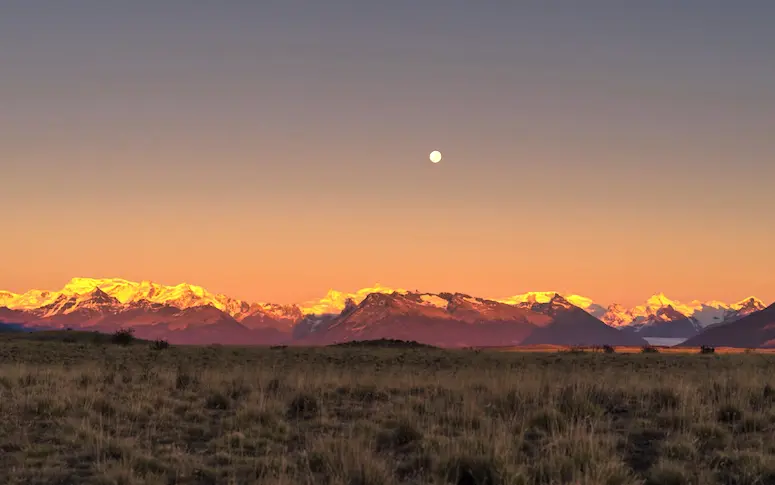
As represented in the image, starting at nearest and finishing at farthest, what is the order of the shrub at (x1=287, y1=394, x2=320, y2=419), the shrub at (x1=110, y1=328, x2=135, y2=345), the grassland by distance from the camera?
the grassland → the shrub at (x1=287, y1=394, x2=320, y2=419) → the shrub at (x1=110, y1=328, x2=135, y2=345)

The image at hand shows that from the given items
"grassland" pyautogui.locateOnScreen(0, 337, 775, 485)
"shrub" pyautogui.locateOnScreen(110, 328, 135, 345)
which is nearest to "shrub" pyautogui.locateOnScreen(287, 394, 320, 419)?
"grassland" pyautogui.locateOnScreen(0, 337, 775, 485)

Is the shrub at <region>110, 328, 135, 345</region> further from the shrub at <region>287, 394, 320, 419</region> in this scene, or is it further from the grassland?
the shrub at <region>287, 394, 320, 419</region>

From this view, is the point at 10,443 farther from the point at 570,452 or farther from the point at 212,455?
the point at 570,452

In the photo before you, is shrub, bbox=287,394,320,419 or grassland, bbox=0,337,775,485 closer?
grassland, bbox=0,337,775,485

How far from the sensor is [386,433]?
12500 mm

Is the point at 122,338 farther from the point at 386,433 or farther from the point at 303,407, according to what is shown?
the point at 386,433

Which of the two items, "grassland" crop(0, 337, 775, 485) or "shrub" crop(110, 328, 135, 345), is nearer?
"grassland" crop(0, 337, 775, 485)

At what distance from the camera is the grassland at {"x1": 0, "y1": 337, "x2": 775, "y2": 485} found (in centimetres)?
970

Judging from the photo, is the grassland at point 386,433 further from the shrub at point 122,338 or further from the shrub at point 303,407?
the shrub at point 122,338

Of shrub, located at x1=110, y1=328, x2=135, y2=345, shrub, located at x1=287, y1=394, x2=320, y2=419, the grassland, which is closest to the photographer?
the grassland

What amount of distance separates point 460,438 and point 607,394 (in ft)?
21.6

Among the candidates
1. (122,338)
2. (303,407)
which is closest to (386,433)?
(303,407)

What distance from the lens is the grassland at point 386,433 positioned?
9695 mm

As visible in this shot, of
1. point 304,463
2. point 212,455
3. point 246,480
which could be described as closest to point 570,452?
point 304,463
